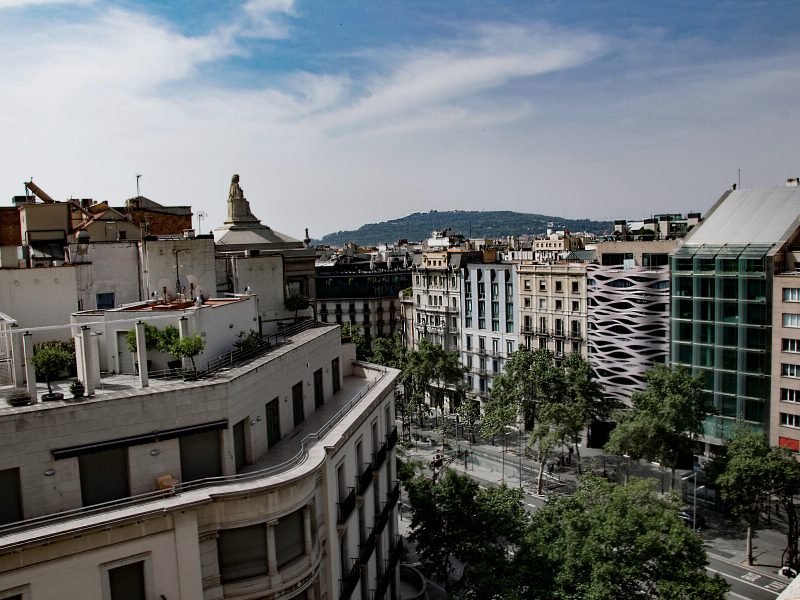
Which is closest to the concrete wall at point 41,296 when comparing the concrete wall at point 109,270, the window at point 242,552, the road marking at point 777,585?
the concrete wall at point 109,270

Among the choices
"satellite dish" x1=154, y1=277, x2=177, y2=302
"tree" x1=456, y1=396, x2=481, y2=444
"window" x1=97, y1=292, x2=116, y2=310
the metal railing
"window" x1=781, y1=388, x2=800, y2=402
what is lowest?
"tree" x1=456, y1=396, x2=481, y2=444

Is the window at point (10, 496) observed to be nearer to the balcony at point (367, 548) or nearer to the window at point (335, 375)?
the balcony at point (367, 548)

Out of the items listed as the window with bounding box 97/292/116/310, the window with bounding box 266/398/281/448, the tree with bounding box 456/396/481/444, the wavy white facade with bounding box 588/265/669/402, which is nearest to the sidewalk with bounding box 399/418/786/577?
the tree with bounding box 456/396/481/444

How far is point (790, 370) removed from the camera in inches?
2293

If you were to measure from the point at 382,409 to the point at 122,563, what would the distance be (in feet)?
57.7

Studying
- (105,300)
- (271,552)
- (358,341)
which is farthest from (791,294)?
(358,341)

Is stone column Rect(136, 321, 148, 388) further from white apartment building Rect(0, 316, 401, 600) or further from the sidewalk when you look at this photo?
the sidewalk

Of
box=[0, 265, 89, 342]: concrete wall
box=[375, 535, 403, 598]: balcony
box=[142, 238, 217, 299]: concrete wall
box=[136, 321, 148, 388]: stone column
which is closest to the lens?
box=[136, 321, 148, 388]: stone column

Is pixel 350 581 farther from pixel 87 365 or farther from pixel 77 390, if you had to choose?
pixel 87 365

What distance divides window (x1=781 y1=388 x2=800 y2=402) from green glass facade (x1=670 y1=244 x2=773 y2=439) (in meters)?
1.44

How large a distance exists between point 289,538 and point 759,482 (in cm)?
3813

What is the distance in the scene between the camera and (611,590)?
28281 mm

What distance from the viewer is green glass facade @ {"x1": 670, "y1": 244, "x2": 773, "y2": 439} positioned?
6059 cm

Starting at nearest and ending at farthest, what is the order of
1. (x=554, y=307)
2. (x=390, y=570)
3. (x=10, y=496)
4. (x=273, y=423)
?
(x=10, y=496) → (x=273, y=423) → (x=390, y=570) → (x=554, y=307)
